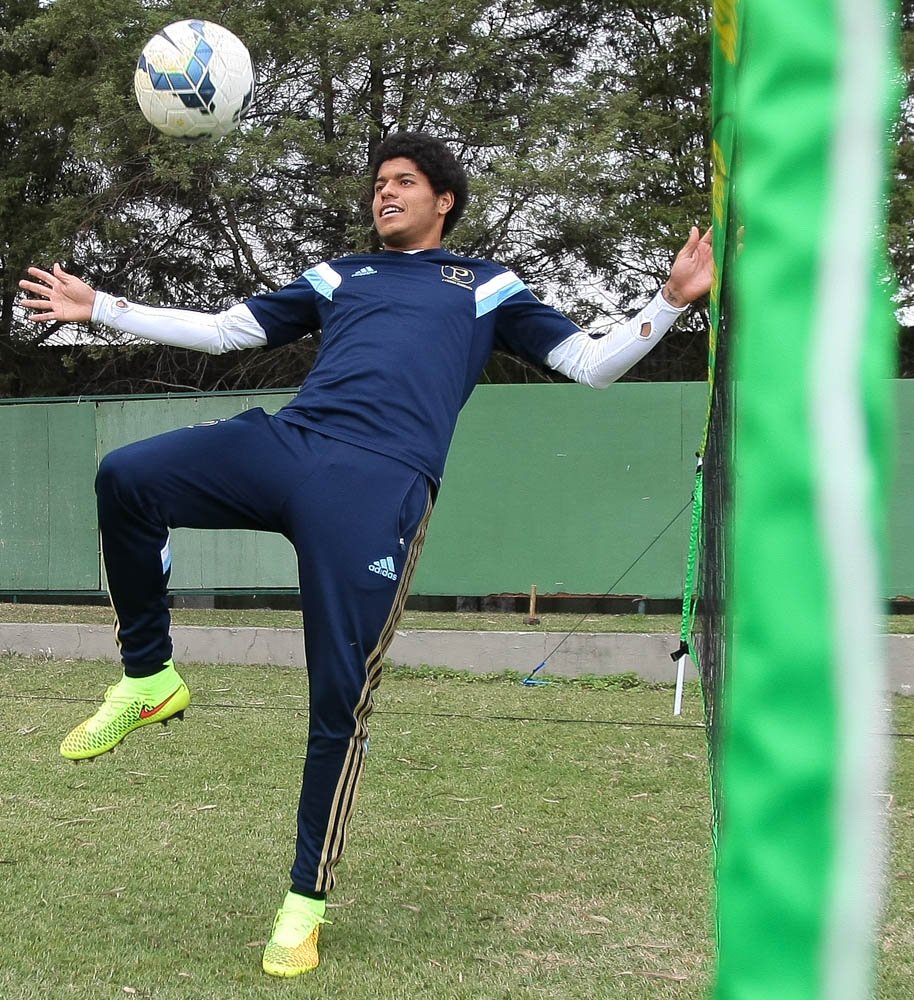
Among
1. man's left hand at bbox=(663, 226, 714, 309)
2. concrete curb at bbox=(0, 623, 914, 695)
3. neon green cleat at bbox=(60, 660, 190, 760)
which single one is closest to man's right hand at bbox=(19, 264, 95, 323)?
neon green cleat at bbox=(60, 660, 190, 760)

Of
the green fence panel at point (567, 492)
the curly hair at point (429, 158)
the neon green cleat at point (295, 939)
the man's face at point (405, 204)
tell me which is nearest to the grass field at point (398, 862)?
the neon green cleat at point (295, 939)

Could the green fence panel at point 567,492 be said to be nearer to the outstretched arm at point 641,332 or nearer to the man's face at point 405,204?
the man's face at point 405,204

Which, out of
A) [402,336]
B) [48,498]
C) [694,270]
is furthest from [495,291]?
[48,498]

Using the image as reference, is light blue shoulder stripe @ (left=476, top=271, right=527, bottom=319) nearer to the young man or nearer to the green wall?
the young man

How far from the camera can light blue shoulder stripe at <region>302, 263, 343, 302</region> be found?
3484 millimetres

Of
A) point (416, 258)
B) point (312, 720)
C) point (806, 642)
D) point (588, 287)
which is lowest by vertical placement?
point (312, 720)

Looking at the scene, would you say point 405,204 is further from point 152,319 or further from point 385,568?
point 385,568

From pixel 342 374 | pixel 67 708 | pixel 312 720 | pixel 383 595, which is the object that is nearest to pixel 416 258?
pixel 342 374

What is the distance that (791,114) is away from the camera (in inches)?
27.1

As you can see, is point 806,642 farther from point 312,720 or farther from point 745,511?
point 312,720

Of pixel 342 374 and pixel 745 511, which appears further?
pixel 342 374

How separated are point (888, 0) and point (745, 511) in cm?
Answer: 31

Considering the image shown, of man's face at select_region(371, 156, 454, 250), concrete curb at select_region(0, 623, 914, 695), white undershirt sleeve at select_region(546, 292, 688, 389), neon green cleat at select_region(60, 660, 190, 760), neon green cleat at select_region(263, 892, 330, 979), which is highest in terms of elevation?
man's face at select_region(371, 156, 454, 250)

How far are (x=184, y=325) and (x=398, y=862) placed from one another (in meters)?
1.93
